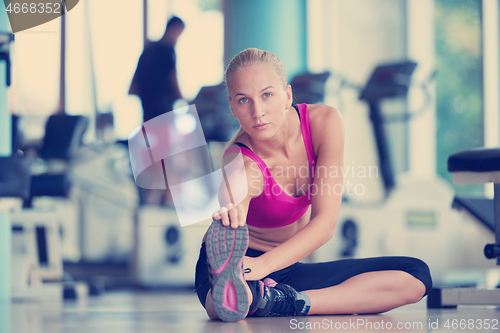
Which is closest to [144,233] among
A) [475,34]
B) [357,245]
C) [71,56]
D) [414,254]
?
[357,245]

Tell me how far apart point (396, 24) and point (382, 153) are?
4.55 ft

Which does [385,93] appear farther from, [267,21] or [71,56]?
[71,56]

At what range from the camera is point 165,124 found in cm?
288

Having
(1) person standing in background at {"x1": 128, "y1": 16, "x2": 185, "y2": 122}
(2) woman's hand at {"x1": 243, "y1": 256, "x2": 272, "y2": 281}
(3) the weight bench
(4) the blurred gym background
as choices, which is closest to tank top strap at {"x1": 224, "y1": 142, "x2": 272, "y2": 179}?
(2) woman's hand at {"x1": 243, "y1": 256, "x2": 272, "y2": 281}

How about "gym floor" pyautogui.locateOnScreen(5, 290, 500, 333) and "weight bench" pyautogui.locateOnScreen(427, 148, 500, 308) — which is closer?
"gym floor" pyautogui.locateOnScreen(5, 290, 500, 333)

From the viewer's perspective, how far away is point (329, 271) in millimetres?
1414

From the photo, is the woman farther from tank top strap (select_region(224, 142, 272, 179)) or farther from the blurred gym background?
the blurred gym background

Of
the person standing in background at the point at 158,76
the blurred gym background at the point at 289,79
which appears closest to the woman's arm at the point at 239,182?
the blurred gym background at the point at 289,79

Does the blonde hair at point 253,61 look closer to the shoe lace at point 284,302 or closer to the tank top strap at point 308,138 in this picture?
the tank top strap at point 308,138

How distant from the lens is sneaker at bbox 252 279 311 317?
4.15ft

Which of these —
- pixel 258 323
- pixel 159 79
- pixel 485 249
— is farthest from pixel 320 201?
pixel 159 79

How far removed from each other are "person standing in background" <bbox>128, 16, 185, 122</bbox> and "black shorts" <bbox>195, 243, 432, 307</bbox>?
168cm

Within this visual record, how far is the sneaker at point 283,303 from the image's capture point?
1.26m

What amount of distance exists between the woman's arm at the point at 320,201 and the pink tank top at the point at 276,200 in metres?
0.03
